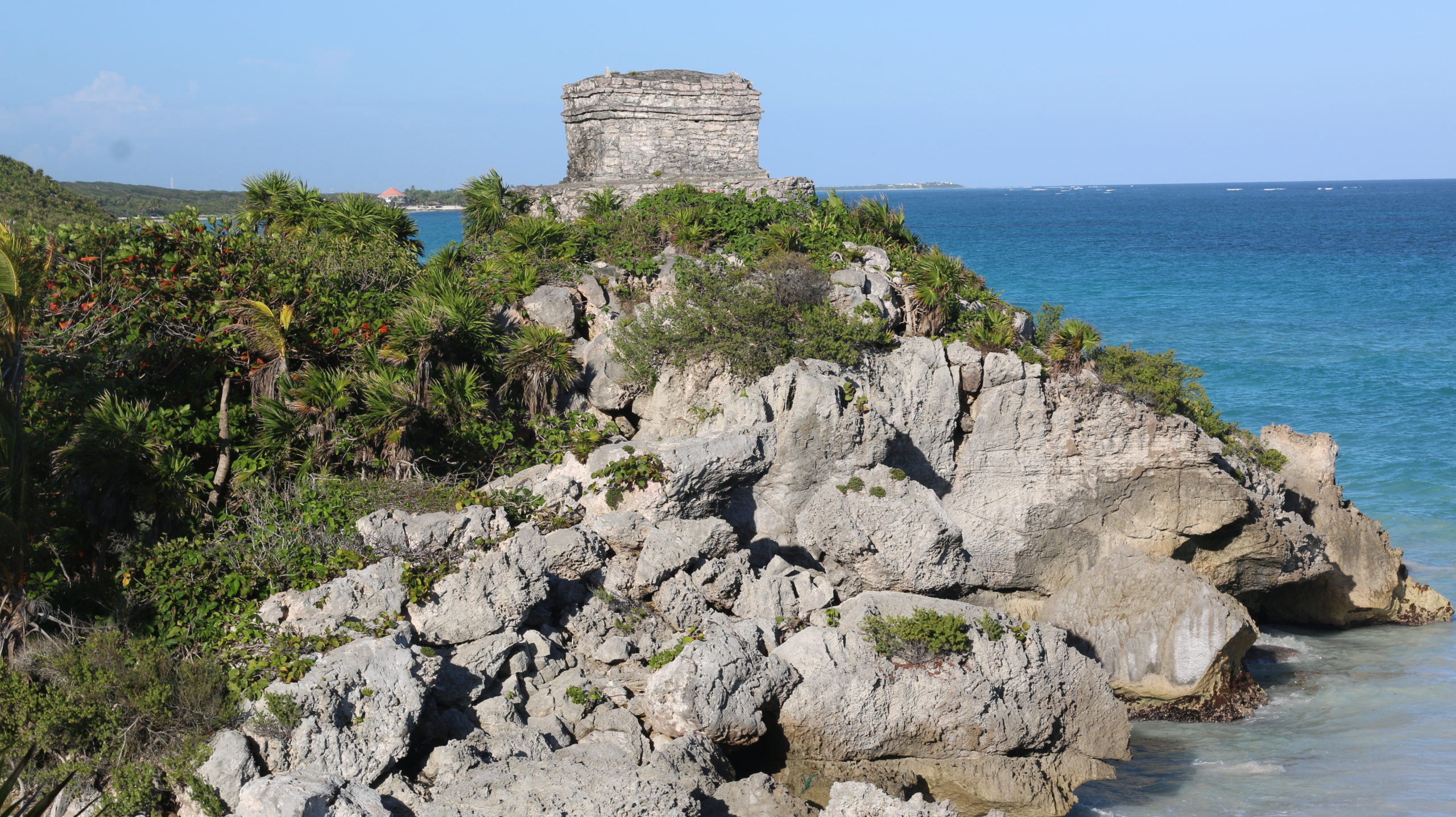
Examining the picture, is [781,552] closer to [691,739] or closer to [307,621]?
[691,739]

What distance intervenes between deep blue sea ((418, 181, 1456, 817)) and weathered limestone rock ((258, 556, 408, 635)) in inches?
268

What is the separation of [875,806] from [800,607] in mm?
3230

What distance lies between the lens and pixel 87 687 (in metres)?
7.95

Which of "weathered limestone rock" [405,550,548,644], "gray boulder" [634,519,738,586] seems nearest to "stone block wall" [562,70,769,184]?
"gray boulder" [634,519,738,586]

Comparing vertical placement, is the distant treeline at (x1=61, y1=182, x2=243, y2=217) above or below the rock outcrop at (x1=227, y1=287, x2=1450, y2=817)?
above

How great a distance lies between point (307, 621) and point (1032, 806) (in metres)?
6.75

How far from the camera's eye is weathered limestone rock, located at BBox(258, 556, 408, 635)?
9.19 meters

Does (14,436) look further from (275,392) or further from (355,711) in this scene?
(355,711)

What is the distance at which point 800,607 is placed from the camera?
11.2m

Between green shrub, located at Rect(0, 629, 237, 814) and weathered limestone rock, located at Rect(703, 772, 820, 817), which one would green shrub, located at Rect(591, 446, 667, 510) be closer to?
weathered limestone rock, located at Rect(703, 772, 820, 817)

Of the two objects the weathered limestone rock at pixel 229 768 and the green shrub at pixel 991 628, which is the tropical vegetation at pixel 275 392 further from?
the green shrub at pixel 991 628

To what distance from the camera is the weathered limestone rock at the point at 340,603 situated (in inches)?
362

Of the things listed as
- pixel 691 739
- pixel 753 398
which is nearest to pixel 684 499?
pixel 753 398

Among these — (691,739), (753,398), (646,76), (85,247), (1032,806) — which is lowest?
(1032,806)
